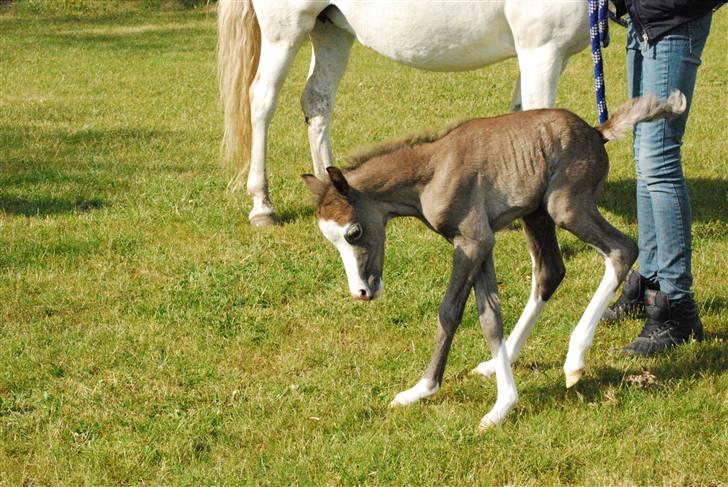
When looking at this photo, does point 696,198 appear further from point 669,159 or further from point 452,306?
point 452,306

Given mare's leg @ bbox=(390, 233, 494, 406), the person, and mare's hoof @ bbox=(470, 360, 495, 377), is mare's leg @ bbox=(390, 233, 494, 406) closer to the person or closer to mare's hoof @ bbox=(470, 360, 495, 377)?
mare's hoof @ bbox=(470, 360, 495, 377)

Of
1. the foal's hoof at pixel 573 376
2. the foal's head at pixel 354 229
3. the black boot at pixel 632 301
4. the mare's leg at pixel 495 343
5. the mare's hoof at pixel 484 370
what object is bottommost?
the black boot at pixel 632 301

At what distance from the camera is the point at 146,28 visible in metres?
21.3

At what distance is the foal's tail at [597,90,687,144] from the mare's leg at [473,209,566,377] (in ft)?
1.59

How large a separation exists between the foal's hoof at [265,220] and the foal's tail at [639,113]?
11.5ft

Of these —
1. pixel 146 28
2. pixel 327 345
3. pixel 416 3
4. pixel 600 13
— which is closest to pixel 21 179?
pixel 416 3

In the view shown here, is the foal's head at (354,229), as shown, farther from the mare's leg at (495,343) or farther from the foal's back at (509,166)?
the mare's leg at (495,343)

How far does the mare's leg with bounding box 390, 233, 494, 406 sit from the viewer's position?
4289 mm

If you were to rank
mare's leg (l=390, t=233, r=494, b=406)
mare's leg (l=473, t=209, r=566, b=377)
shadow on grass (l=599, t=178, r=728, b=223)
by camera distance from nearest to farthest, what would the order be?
mare's leg (l=390, t=233, r=494, b=406) → mare's leg (l=473, t=209, r=566, b=377) → shadow on grass (l=599, t=178, r=728, b=223)

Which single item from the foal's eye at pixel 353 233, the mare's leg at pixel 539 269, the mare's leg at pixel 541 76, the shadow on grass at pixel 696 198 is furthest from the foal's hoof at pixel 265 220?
the foal's eye at pixel 353 233

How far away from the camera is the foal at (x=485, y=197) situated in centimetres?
426

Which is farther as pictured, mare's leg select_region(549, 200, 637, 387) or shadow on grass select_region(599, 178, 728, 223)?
shadow on grass select_region(599, 178, 728, 223)

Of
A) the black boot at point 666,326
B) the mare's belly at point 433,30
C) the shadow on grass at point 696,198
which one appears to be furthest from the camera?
the shadow on grass at point 696,198

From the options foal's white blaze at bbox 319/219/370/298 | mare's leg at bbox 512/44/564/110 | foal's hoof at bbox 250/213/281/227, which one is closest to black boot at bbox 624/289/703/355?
foal's white blaze at bbox 319/219/370/298
